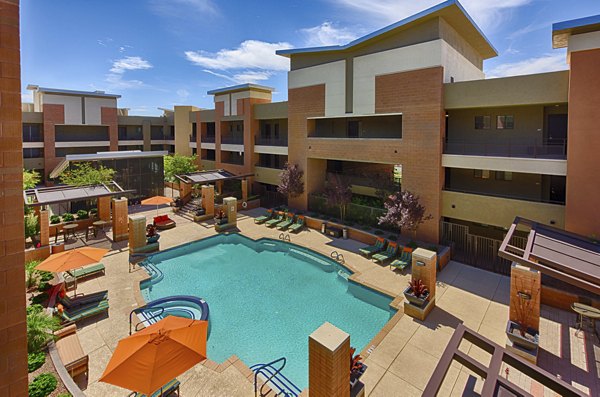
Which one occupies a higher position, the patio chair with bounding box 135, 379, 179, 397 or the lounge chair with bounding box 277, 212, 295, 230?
the lounge chair with bounding box 277, 212, 295, 230

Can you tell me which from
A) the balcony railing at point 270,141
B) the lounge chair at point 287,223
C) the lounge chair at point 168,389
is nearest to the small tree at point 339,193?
the lounge chair at point 287,223

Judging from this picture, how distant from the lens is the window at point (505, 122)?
19.0m

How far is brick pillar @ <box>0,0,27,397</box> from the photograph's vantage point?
14.1 ft

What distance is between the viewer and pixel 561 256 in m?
11.5

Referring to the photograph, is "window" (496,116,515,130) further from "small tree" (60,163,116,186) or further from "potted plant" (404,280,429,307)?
"small tree" (60,163,116,186)

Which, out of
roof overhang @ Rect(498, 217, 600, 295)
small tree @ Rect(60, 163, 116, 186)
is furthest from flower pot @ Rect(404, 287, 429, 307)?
small tree @ Rect(60, 163, 116, 186)

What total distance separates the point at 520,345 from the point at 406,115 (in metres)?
14.2

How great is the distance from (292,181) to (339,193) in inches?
201

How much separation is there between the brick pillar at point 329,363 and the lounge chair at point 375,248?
12.0 metres

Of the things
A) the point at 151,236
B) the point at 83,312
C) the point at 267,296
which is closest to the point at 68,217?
the point at 151,236

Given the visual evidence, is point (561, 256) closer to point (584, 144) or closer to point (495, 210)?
point (584, 144)

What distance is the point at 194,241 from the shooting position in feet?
72.2

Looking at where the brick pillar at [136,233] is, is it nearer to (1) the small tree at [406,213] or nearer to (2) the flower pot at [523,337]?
(1) the small tree at [406,213]

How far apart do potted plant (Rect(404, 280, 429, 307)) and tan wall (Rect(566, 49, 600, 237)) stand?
8.23 m
